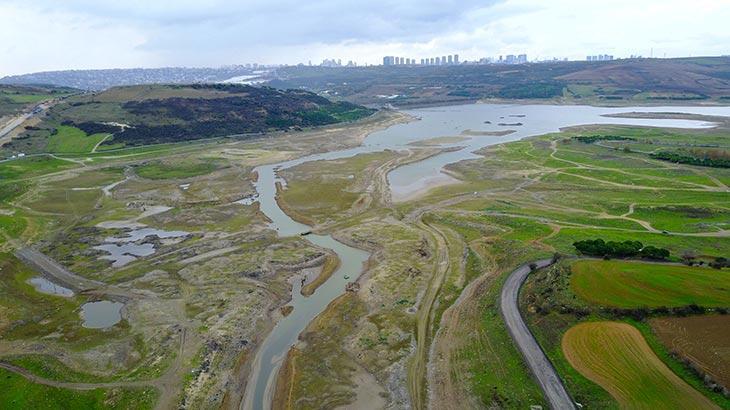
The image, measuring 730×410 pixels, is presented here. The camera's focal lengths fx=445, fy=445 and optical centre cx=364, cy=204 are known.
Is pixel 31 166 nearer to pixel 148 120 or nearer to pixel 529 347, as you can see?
pixel 148 120

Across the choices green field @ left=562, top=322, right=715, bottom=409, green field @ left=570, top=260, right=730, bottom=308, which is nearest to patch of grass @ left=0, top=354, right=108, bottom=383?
green field @ left=562, top=322, right=715, bottom=409

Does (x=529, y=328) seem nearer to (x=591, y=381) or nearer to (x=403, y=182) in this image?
(x=591, y=381)

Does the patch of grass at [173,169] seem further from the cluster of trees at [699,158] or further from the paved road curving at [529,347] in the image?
the cluster of trees at [699,158]

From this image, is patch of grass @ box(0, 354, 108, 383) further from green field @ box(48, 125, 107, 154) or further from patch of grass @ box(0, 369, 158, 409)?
green field @ box(48, 125, 107, 154)

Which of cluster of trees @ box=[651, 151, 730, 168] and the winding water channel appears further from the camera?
cluster of trees @ box=[651, 151, 730, 168]

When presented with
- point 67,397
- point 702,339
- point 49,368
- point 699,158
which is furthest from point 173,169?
point 699,158

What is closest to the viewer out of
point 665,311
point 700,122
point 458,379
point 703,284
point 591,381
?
point 591,381

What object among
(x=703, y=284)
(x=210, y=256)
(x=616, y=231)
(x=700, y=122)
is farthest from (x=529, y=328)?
(x=700, y=122)
